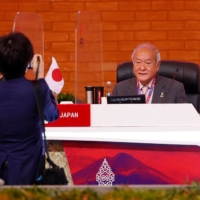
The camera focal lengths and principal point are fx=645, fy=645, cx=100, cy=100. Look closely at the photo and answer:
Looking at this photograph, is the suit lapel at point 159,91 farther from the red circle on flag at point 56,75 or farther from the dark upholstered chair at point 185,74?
the red circle on flag at point 56,75

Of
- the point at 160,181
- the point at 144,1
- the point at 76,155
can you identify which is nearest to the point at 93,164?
the point at 76,155

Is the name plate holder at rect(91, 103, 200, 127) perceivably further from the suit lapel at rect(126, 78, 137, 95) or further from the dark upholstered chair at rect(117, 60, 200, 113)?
the dark upholstered chair at rect(117, 60, 200, 113)

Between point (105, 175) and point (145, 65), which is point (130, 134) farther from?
point (145, 65)

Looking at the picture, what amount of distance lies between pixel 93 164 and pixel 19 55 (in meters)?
0.88

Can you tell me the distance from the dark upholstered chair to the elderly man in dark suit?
0.25m

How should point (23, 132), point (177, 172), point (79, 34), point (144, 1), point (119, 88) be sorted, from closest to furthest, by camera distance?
point (23, 132)
point (177, 172)
point (119, 88)
point (79, 34)
point (144, 1)

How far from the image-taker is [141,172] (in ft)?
11.6

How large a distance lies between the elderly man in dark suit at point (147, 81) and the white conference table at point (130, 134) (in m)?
0.91

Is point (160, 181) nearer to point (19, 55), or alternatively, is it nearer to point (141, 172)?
point (141, 172)

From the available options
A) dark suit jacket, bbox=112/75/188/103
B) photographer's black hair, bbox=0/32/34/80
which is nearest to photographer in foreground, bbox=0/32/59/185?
photographer's black hair, bbox=0/32/34/80

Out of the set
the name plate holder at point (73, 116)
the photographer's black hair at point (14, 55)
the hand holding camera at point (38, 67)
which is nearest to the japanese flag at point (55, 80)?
the name plate holder at point (73, 116)

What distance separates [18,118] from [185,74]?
7.44ft

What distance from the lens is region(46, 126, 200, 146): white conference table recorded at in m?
3.51

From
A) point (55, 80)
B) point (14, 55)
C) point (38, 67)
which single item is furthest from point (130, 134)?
point (55, 80)
